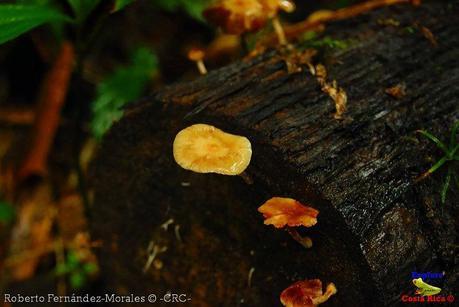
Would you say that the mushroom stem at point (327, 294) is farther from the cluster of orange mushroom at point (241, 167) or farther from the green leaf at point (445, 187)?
the green leaf at point (445, 187)

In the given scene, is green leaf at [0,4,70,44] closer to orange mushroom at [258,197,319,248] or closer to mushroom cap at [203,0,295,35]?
mushroom cap at [203,0,295,35]

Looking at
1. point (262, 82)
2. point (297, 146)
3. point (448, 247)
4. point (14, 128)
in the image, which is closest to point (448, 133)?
point (448, 247)

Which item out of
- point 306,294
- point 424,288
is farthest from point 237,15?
point 424,288

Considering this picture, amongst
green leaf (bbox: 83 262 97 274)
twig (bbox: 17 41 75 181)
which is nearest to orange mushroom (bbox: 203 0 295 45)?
twig (bbox: 17 41 75 181)

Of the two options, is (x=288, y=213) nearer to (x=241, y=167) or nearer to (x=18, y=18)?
(x=241, y=167)

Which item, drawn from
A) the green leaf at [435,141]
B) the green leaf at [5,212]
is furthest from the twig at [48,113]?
the green leaf at [435,141]

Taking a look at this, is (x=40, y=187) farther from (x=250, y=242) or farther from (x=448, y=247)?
(x=448, y=247)
